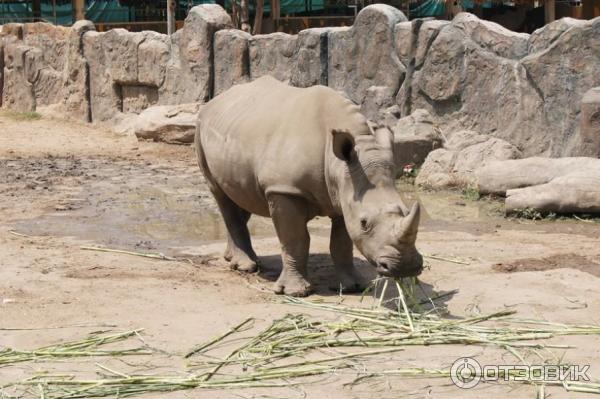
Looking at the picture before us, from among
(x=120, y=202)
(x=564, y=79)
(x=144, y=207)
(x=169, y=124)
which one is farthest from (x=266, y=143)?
(x=169, y=124)

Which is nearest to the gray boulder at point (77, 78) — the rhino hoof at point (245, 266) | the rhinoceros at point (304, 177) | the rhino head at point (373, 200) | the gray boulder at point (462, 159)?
the gray boulder at point (462, 159)

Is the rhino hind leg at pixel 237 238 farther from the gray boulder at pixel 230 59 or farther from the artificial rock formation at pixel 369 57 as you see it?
the gray boulder at pixel 230 59

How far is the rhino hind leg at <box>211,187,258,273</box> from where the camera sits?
23.6ft

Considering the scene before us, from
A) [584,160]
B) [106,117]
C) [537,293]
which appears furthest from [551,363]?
[106,117]

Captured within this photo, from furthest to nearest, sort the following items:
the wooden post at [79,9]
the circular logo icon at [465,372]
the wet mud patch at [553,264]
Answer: the wooden post at [79,9] → the wet mud patch at [553,264] → the circular logo icon at [465,372]

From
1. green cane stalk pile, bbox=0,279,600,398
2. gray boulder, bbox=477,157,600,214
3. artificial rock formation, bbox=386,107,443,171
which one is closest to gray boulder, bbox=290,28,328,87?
artificial rock formation, bbox=386,107,443,171

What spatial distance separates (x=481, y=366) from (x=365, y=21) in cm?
800

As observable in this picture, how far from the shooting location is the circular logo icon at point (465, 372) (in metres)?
4.54

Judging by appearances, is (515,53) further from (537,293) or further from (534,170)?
(537,293)

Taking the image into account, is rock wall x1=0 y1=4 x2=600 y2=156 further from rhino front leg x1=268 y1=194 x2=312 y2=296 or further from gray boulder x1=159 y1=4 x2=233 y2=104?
rhino front leg x1=268 y1=194 x2=312 y2=296

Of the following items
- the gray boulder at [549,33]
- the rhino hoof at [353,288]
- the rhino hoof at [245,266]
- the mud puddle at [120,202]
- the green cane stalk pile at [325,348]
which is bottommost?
the mud puddle at [120,202]

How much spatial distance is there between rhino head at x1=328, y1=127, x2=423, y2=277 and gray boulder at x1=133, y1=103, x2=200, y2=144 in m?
7.85

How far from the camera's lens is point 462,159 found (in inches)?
424

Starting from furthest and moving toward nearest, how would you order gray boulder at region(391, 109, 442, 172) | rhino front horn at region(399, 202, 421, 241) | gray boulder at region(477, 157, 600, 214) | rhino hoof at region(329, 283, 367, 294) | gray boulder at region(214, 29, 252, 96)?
gray boulder at region(214, 29, 252, 96)
gray boulder at region(391, 109, 442, 172)
gray boulder at region(477, 157, 600, 214)
rhino hoof at region(329, 283, 367, 294)
rhino front horn at region(399, 202, 421, 241)
